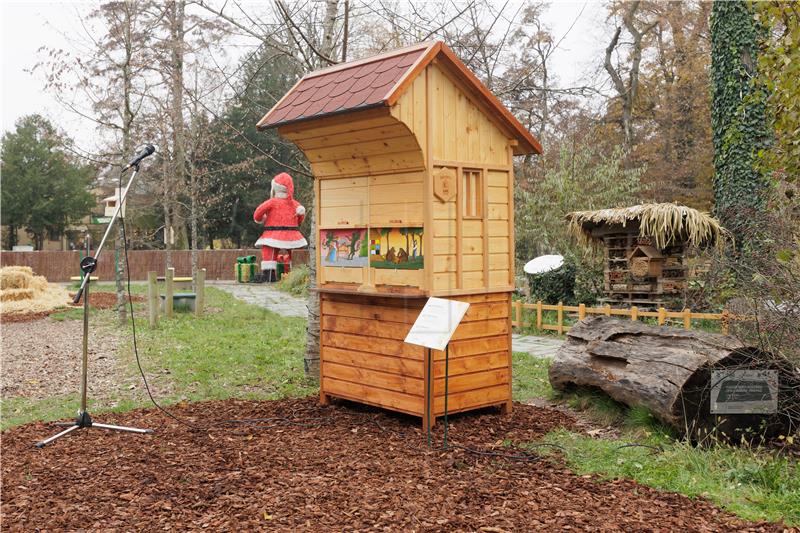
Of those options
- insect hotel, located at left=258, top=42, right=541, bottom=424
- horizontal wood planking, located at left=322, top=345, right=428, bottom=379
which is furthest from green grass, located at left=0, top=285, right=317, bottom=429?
insect hotel, located at left=258, top=42, right=541, bottom=424

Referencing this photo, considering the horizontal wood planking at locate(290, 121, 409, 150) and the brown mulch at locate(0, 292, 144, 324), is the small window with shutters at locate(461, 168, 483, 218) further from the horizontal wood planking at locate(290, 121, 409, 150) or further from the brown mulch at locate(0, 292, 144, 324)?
the brown mulch at locate(0, 292, 144, 324)

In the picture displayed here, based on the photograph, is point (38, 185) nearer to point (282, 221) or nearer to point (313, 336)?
point (282, 221)

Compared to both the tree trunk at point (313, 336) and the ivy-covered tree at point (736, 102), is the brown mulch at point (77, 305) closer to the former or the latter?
the tree trunk at point (313, 336)

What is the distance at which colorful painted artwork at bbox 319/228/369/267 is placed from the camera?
255 inches

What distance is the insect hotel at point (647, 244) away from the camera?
1161cm

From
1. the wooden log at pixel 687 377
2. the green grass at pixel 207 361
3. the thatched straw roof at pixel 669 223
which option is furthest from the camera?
the thatched straw roof at pixel 669 223

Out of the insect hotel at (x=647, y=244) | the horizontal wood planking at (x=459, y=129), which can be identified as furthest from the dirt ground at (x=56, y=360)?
the insect hotel at (x=647, y=244)

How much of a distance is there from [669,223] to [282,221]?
1457 centimetres

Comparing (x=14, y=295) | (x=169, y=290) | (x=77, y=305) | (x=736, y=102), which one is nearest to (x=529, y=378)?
(x=736, y=102)

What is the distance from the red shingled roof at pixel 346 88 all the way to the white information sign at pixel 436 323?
65.2 inches

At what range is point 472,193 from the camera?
6.37 metres

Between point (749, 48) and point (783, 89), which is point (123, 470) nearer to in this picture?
point (783, 89)

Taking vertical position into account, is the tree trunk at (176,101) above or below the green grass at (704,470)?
above

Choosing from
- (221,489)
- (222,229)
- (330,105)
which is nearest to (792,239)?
(330,105)
